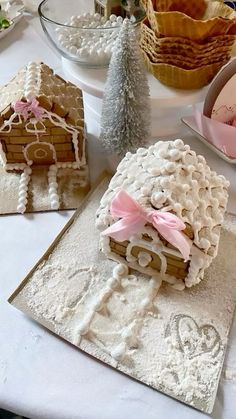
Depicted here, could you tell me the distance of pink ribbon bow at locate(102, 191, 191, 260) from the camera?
59 cm

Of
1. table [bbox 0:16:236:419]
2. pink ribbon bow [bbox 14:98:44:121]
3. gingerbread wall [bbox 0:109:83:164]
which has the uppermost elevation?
pink ribbon bow [bbox 14:98:44:121]

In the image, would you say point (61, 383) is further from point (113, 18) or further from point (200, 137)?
point (113, 18)

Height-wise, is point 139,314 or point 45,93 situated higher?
point 45,93

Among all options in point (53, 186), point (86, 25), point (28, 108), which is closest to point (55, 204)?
point (53, 186)

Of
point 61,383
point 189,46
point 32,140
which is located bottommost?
point 61,383

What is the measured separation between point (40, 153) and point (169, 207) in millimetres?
301

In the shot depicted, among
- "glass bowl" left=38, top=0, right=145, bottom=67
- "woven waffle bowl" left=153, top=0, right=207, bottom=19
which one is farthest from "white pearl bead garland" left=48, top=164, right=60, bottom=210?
"woven waffle bowl" left=153, top=0, right=207, bottom=19

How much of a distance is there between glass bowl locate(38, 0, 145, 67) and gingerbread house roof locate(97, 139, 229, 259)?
12.5 inches

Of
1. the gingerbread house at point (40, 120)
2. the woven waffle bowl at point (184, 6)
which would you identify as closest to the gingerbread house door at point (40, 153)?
the gingerbread house at point (40, 120)

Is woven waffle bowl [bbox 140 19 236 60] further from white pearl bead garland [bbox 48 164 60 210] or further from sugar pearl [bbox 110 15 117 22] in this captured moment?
white pearl bead garland [bbox 48 164 60 210]

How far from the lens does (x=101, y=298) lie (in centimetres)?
64

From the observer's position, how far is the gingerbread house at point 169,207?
61cm

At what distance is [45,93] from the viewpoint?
2.51ft

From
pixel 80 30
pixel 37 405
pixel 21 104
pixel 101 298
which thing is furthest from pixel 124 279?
pixel 80 30
